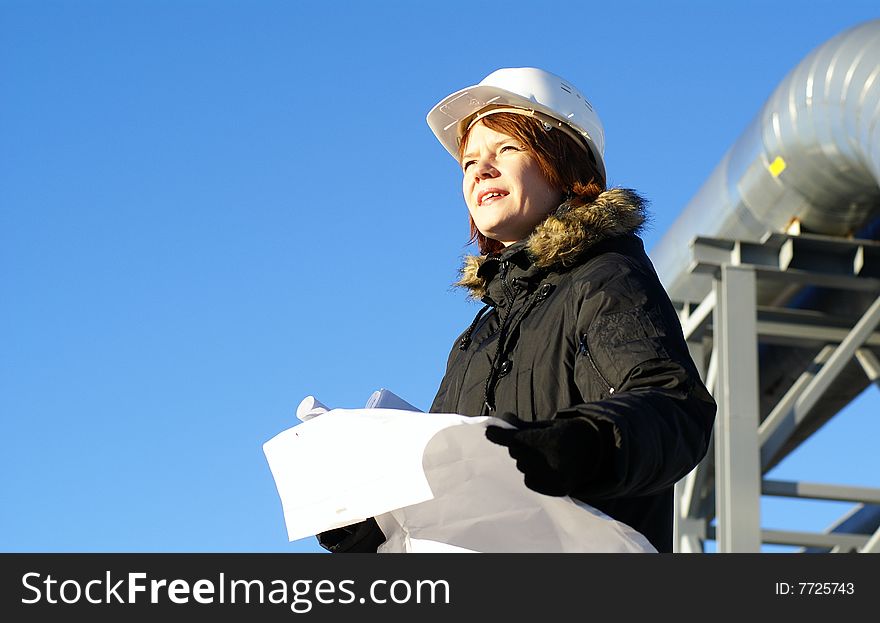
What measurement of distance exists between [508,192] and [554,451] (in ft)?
2.96

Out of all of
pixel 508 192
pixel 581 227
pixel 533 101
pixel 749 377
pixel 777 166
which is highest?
pixel 777 166

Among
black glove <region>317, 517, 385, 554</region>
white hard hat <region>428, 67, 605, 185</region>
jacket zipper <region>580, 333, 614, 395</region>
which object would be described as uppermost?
white hard hat <region>428, 67, 605, 185</region>

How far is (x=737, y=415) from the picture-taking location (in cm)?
827

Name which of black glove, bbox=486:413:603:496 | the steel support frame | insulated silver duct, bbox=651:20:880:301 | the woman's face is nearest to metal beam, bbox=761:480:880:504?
the steel support frame

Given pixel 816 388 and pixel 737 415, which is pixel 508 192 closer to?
pixel 737 415

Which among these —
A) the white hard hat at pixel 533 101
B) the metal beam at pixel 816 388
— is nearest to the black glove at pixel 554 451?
the white hard hat at pixel 533 101

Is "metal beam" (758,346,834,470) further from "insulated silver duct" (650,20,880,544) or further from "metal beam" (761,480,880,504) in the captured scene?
"metal beam" (761,480,880,504)

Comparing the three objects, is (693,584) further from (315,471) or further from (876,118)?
(876,118)

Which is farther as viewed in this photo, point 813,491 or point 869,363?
point 869,363

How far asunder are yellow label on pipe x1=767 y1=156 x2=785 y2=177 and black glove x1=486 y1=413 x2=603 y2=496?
652cm

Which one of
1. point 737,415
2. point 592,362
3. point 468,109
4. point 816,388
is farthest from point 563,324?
point 816,388

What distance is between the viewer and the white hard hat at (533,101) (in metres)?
2.58

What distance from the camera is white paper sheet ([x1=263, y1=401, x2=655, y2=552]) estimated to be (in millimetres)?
1858

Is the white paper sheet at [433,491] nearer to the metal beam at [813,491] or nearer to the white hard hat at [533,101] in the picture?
the white hard hat at [533,101]
